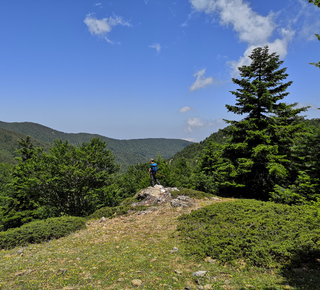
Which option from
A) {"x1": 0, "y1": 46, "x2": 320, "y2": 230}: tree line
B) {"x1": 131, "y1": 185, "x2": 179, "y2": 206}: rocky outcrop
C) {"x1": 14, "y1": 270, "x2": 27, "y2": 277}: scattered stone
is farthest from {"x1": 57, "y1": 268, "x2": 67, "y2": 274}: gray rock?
{"x1": 0, "y1": 46, "x2": 320, "y2": 230}: tree line

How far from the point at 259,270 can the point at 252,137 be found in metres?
11.4

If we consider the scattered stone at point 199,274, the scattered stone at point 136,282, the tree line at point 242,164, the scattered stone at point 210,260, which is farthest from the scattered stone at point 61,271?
the tree line at point 242,164

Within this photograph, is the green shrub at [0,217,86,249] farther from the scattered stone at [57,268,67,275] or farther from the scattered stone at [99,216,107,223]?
the scattered stone at [57,268,67,275]

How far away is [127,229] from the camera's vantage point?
33.7 feet

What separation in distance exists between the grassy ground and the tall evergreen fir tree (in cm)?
933

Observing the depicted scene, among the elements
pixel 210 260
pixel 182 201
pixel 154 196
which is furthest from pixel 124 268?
pixel 154 196

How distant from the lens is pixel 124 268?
609cm

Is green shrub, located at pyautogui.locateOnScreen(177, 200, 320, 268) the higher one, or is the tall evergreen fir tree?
the tall evergreen fir tree

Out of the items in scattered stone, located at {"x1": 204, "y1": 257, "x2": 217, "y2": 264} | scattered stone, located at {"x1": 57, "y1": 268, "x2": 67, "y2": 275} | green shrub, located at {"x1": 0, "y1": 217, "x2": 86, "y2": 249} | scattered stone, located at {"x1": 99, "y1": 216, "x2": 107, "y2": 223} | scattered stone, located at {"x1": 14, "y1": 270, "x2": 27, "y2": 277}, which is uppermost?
scattered stone, located at {"x1": 204, "y1": 257, "x2": 217, "y2": 264}

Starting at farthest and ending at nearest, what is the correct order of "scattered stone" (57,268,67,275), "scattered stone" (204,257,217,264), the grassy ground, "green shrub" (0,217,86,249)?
"green shrub" (0,217,86,249)
"scattered stone" (204,257,217,264)
"scattered stone" (57,268,67,275)
the grassy ground

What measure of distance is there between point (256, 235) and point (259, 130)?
11072mm

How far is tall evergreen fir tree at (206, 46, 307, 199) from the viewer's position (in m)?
15.2

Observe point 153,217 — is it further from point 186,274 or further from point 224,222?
point 186,274

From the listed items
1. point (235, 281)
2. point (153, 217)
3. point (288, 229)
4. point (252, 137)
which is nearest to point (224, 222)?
point (288, 229)
